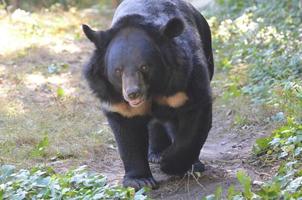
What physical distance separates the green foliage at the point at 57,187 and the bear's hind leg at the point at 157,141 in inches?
65.1

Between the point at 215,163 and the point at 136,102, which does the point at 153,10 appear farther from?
the point at 215,163

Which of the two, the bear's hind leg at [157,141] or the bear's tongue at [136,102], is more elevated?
the bear's tongue at [136,102]

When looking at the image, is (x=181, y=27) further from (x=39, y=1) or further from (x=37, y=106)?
(x=39, y=1)

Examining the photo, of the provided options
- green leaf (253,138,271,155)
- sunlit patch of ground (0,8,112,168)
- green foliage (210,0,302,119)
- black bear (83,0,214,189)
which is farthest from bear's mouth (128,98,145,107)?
green foliage (210,0,302,119)

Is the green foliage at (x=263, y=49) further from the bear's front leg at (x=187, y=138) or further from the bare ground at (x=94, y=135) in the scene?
the bear's front leg at (x=187, y=138)

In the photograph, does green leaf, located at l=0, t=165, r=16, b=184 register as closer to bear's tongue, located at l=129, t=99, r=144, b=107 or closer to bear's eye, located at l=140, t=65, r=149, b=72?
bear's tongue, located at l=129, t=99, r=144, b=107

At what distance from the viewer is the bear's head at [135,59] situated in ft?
17.2

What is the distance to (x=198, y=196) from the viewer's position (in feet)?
17.9

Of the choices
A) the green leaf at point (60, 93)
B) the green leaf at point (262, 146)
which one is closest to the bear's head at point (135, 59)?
the green leaf at point (262, 146)

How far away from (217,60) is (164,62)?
584 centimetres

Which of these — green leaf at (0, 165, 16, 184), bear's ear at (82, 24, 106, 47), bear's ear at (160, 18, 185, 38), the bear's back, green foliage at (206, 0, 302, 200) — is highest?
the bear's back

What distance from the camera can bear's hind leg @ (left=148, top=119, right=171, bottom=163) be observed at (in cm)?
682

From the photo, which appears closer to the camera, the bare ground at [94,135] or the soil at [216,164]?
the soil at [216,164]

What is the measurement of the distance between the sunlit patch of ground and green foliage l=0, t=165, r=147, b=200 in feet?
4.67
